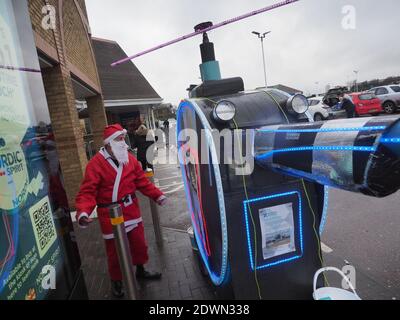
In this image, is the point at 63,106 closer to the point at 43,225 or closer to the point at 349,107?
the point at 43,225

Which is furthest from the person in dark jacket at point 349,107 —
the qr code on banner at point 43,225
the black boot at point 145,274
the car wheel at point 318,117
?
the qr code on banner at point 43,225

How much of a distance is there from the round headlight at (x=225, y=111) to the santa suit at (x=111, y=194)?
1.36m

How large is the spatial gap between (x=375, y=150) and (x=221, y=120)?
3.98 feet

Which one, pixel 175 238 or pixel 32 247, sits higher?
pixel 32 247

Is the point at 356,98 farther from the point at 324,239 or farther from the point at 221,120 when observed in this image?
the point at 221,120

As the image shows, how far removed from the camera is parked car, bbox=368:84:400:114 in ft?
50.1

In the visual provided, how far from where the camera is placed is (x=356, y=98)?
16250 mm

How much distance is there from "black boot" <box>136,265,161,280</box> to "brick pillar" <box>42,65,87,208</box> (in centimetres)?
323

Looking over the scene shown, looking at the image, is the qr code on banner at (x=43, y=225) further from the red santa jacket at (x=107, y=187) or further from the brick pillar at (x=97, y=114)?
the brick pillar at (x=97, y=114)

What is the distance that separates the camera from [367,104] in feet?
52.4

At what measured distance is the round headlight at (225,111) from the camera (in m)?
2.13
